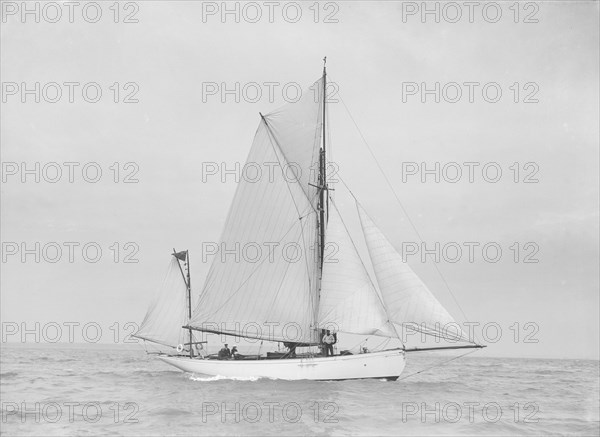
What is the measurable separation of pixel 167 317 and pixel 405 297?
75.6ft

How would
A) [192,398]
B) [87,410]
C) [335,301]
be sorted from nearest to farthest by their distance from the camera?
[87,410] < [192,398] < [335,301]

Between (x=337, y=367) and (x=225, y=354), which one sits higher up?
(x=337, y=367)

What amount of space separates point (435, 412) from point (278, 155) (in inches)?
790

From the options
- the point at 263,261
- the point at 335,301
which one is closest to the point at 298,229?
the point at 263,261

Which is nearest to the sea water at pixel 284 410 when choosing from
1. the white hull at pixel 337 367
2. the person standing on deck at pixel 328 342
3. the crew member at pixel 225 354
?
the white hull at pixel 337 367

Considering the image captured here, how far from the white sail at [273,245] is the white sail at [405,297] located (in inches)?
229

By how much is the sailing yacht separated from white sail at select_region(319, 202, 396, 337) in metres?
0.06

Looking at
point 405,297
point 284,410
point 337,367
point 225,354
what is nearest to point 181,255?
point 225,354

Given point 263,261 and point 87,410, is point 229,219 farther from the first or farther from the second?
point 87,410

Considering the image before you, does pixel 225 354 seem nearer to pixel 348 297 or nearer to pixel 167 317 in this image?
pixel 167 317

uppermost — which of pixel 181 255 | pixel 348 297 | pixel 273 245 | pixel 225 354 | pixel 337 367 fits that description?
pixel 273 245

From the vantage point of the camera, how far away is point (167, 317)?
166ft

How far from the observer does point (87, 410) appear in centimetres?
2609

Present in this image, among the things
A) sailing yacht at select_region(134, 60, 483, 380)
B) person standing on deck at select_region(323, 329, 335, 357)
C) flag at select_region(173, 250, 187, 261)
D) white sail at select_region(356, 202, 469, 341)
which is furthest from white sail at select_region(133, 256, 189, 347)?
white sail at select_region(356, 202, 469, 341)
